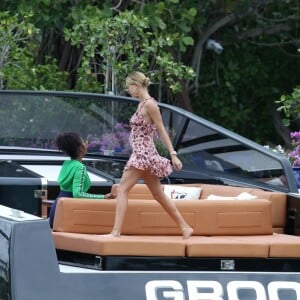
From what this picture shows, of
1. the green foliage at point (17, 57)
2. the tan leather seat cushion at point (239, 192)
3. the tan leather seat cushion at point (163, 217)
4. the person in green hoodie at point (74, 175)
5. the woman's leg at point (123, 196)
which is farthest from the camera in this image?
the green foliage at point (17, 57)

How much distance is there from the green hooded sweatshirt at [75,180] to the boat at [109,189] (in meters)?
0.24

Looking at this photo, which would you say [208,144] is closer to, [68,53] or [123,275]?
[123,275]

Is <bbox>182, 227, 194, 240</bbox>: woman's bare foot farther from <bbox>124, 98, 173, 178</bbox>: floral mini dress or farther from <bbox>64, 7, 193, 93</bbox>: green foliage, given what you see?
<bbox>64, 7, 193, 93</bbox>: green foliage

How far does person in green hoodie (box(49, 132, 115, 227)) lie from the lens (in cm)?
544

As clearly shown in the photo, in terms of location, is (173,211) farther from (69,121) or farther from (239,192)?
(69,121)

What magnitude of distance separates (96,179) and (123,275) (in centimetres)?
242

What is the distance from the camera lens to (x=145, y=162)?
15.5 ft

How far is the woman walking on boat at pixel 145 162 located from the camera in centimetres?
462

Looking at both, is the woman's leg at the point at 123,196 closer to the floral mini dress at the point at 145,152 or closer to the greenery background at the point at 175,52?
the floral mini dress at the point at 145,152

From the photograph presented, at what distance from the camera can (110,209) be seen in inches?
187

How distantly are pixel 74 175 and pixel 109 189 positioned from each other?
0.61 m

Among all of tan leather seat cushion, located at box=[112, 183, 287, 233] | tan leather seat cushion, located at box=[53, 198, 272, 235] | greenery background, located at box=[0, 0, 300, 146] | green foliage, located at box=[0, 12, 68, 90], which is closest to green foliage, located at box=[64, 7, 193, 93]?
greenery background, located at box=[0, 0, 300, 146]

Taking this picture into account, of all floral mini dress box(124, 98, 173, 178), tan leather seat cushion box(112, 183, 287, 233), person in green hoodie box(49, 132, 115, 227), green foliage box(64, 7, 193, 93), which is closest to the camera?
floral mini dress box(124, 98, 173, 178)

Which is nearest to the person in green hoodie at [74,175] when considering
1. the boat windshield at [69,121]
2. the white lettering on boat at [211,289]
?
the boat windshield at [69,121]
